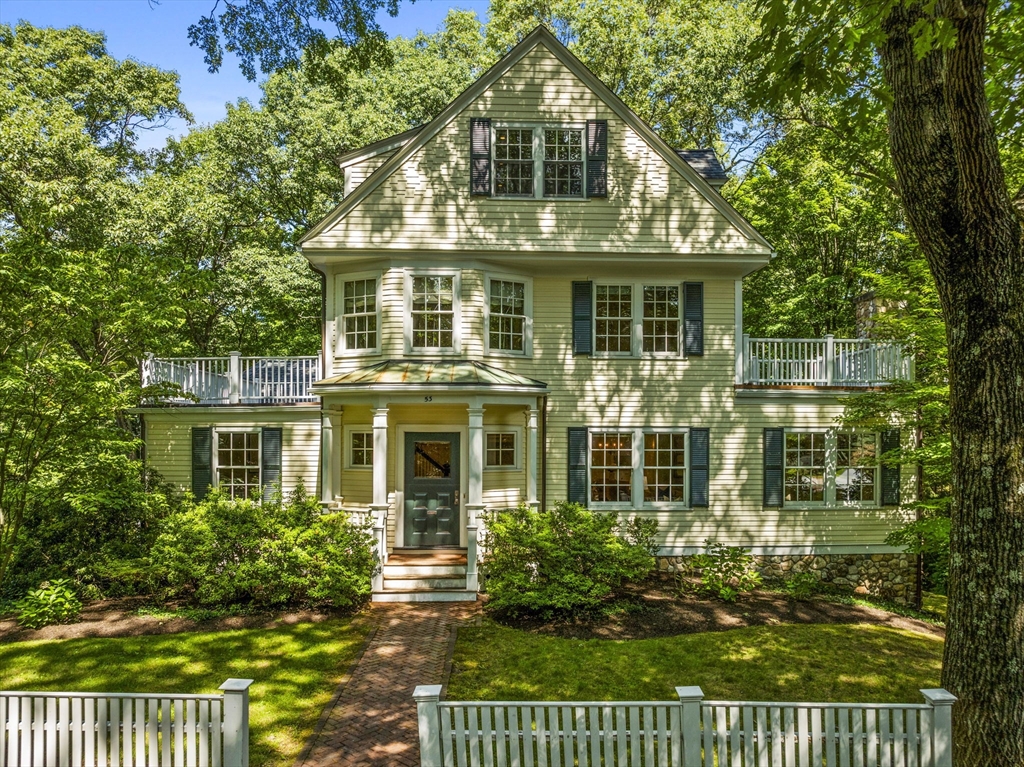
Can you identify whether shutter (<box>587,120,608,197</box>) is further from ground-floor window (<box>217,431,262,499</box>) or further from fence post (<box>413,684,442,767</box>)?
fence post (<box>413,684,442,767</box>)

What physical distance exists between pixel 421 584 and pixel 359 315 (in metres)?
5.59

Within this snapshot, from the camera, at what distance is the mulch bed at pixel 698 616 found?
941 centimetres

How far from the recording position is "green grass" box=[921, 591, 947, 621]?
12.8 meters

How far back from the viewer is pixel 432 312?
1243cm

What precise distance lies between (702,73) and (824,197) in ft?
25.1

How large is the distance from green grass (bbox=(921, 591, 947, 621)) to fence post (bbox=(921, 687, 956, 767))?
8.93m

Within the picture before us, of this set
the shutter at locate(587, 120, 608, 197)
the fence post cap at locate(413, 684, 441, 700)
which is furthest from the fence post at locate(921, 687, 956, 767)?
the shutter at locate(587, 120, 608, 197)

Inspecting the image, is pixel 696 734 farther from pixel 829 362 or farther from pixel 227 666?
pixel 829 362

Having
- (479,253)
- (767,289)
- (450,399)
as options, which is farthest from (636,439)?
(767,289)

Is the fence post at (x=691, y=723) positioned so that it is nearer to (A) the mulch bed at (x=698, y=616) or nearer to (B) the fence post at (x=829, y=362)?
(A) the mulch bed at (x=698, y=616)

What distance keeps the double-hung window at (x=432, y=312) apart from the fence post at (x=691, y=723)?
870cm

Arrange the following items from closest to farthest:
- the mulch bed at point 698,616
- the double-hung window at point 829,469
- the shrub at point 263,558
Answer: the mulch bed at point 698,616, the shrub at point 263,558, the double-hung window at point 829,469

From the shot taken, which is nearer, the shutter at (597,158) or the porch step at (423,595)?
the porch step at (423,595)

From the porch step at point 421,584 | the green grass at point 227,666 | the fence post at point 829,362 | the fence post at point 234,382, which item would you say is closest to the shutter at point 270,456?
the fence post at point 234,382
